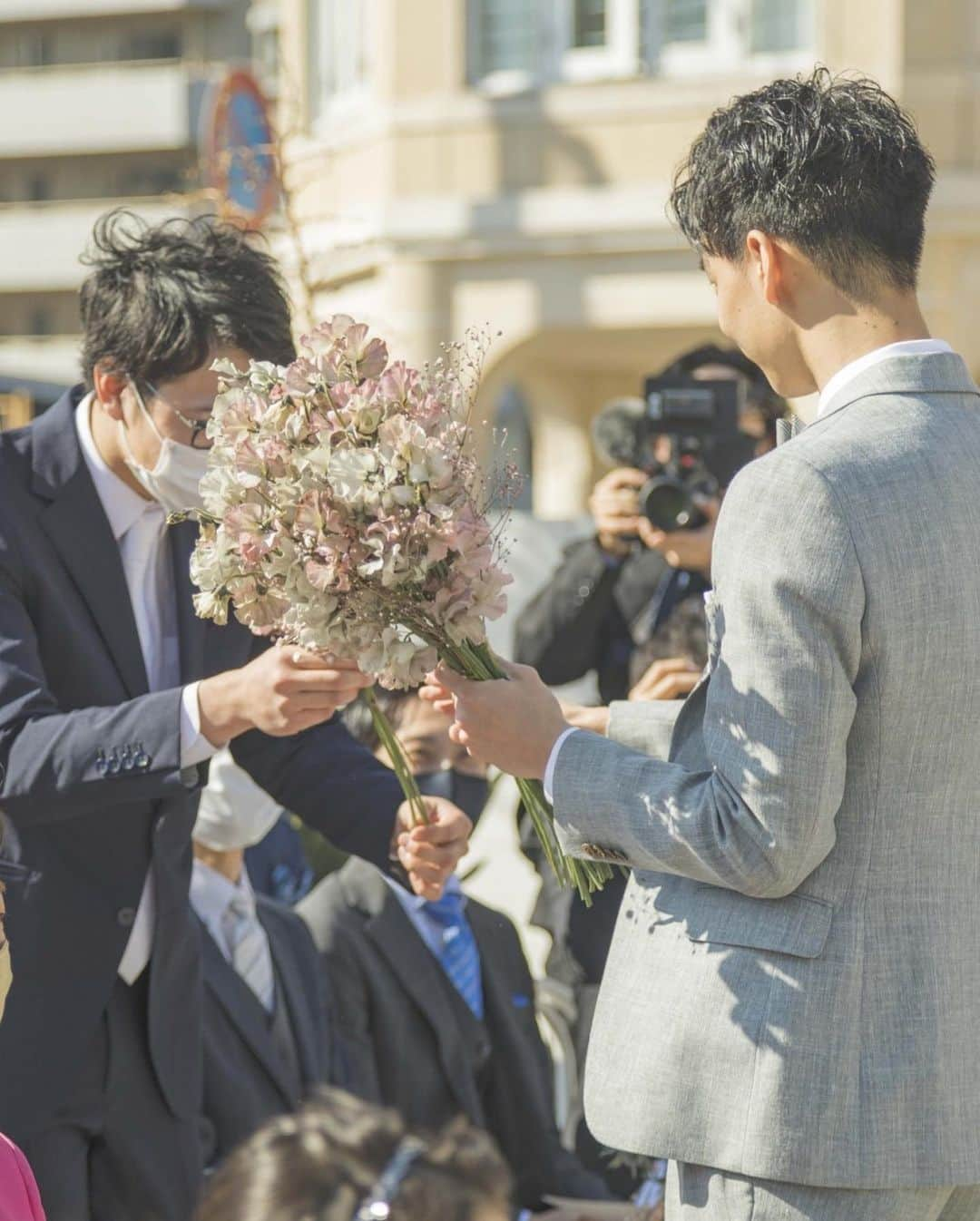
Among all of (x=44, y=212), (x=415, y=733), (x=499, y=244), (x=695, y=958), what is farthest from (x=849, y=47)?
(x=44, y=212)

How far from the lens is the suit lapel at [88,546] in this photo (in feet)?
9.78

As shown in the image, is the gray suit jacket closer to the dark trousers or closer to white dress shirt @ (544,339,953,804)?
white dress shirt @ (544,339,953,804)

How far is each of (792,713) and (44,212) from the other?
1447 inches

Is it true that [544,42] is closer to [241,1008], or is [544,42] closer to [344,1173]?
[241,1008]

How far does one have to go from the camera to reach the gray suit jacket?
215 cm

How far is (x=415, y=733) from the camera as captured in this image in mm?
4496

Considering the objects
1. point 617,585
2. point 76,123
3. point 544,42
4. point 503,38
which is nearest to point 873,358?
point 617,585

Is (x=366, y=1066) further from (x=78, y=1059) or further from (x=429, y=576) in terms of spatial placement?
(x=429, y=576)

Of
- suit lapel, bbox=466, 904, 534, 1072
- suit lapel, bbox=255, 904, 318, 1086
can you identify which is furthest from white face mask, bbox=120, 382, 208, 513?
suit lapel, bbox=466, 904, 534, 1072

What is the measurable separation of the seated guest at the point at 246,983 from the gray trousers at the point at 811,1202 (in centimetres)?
182

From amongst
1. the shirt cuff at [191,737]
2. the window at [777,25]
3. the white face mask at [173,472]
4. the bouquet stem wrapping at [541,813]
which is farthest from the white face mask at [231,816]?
the window at [777,25]

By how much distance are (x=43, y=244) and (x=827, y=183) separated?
36.2 m

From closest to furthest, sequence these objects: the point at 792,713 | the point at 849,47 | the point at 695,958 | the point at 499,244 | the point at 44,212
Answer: the point at 792,713, the point at 695,958, the point at 849,47, the point at 499,244, the point at 44,212

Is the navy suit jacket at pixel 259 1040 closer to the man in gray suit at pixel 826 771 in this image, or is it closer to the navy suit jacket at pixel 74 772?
the navy suit jacket at pixel 74 772
